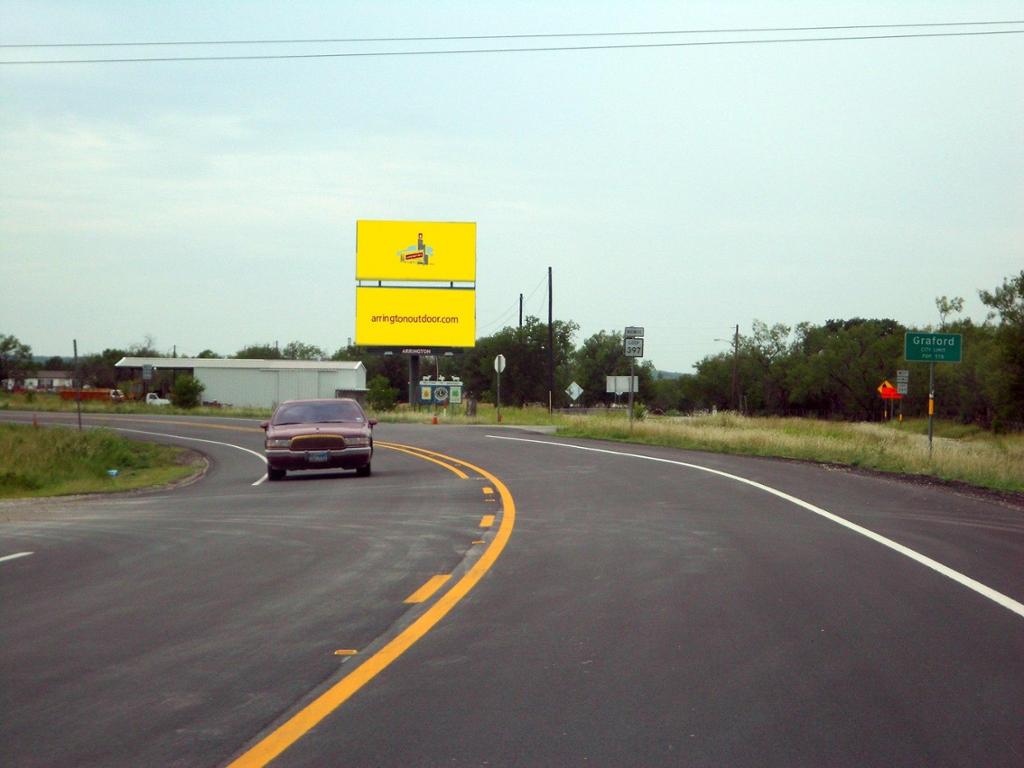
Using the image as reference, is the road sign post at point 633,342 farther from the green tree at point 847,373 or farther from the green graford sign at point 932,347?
the green tree at point 847,373

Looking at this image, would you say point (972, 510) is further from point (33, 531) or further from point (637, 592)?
point (33, 531)

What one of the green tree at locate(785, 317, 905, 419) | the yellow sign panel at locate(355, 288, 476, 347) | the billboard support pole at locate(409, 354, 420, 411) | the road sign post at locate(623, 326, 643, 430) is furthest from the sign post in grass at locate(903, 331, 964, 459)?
the green tree at locate(785, 317, 905, 419)

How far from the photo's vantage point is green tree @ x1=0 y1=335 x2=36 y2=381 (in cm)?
11012

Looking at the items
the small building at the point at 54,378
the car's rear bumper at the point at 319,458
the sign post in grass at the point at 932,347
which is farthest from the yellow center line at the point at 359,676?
the small building at the point at 54,378

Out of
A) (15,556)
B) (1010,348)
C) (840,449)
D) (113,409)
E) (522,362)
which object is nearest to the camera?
(15,556)

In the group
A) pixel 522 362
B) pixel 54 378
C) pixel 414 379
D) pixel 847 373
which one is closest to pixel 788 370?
pixel 847 373

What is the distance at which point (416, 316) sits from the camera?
2655 inches

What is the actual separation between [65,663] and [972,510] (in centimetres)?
1289

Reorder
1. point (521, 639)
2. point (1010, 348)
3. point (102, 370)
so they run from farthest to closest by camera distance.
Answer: point (102, 370) → point (1010, 348) → point (521, 639)

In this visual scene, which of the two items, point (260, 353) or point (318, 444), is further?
point (260, 353)

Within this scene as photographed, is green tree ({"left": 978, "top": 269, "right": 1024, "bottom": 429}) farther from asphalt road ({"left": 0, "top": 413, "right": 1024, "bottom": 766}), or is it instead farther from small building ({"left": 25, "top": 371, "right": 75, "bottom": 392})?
small building ({"left": 25, "top": 371, "right": 75, "bottom": 392})

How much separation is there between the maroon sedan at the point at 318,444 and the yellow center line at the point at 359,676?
1220 centimetres

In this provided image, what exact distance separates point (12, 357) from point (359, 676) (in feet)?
384

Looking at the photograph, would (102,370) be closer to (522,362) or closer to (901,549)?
(522,362)
